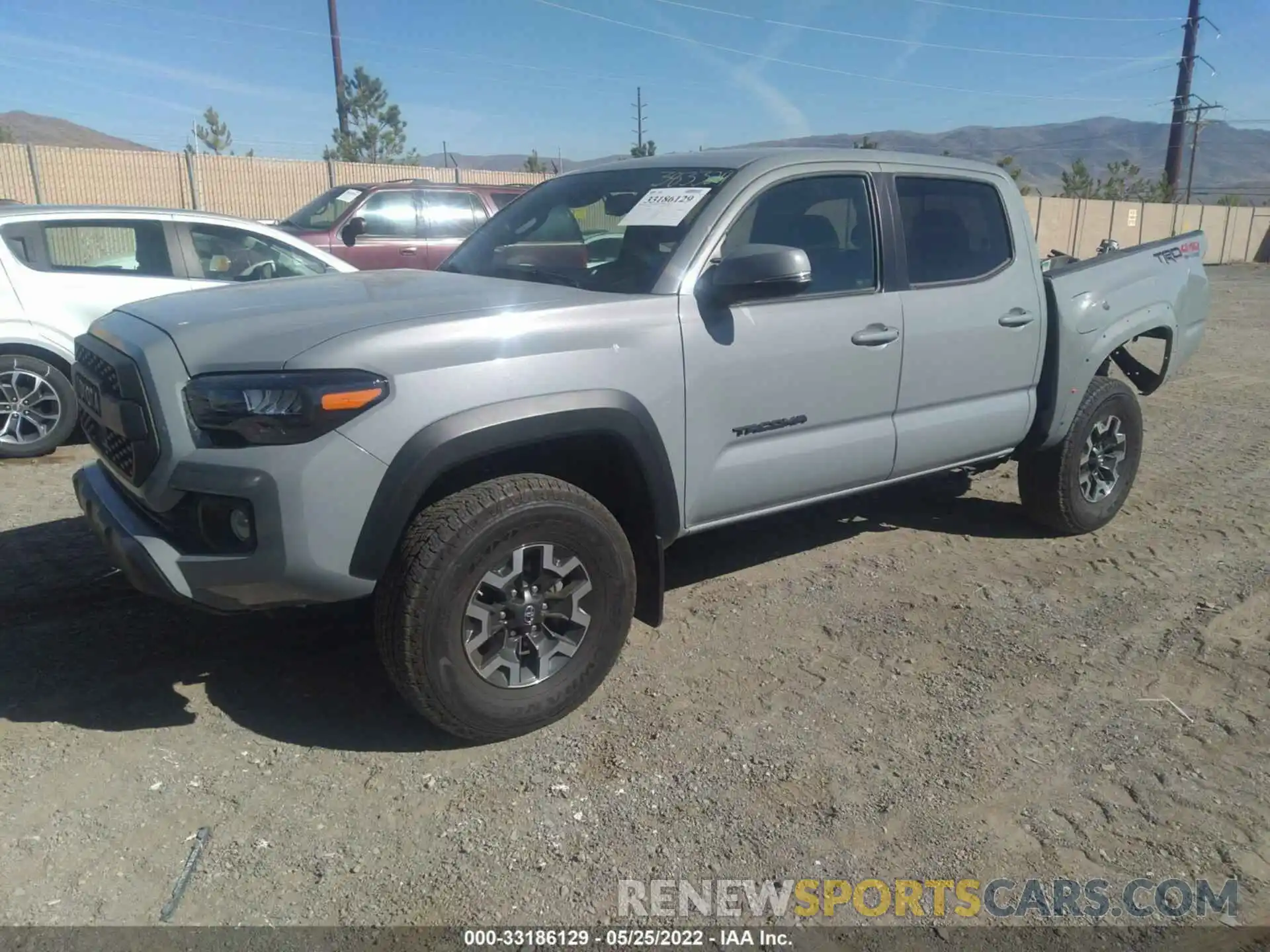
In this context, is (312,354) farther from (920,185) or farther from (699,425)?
(920,185)

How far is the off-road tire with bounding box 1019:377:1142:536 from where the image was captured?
16.2 ft

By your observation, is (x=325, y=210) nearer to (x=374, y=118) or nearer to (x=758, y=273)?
(x=758, y=273)

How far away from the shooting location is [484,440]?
288cm

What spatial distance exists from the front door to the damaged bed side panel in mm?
1177

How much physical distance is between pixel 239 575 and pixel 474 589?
2.21 feet

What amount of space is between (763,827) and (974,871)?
58 cm

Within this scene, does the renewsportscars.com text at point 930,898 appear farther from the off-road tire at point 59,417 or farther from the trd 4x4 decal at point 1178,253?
the off-road tire at point 59,417

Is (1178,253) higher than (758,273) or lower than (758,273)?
lower

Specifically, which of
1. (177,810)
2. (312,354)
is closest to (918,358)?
(312,354)

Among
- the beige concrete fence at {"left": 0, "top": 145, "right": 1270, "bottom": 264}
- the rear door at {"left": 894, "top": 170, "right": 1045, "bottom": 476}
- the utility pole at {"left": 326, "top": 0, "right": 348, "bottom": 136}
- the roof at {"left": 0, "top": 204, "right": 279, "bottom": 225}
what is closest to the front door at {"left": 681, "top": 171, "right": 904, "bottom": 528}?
the rear door at {"left": 894, "top": 170, "right": 1045, "bottom": 476}

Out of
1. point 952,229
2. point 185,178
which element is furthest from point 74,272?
point 185,178

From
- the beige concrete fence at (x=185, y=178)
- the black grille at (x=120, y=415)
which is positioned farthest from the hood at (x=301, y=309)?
the beige concrete fence at (x=185, y=178)

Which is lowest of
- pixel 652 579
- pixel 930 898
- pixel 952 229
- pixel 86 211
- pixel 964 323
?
pixel 930 898

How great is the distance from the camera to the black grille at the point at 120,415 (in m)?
2.88
